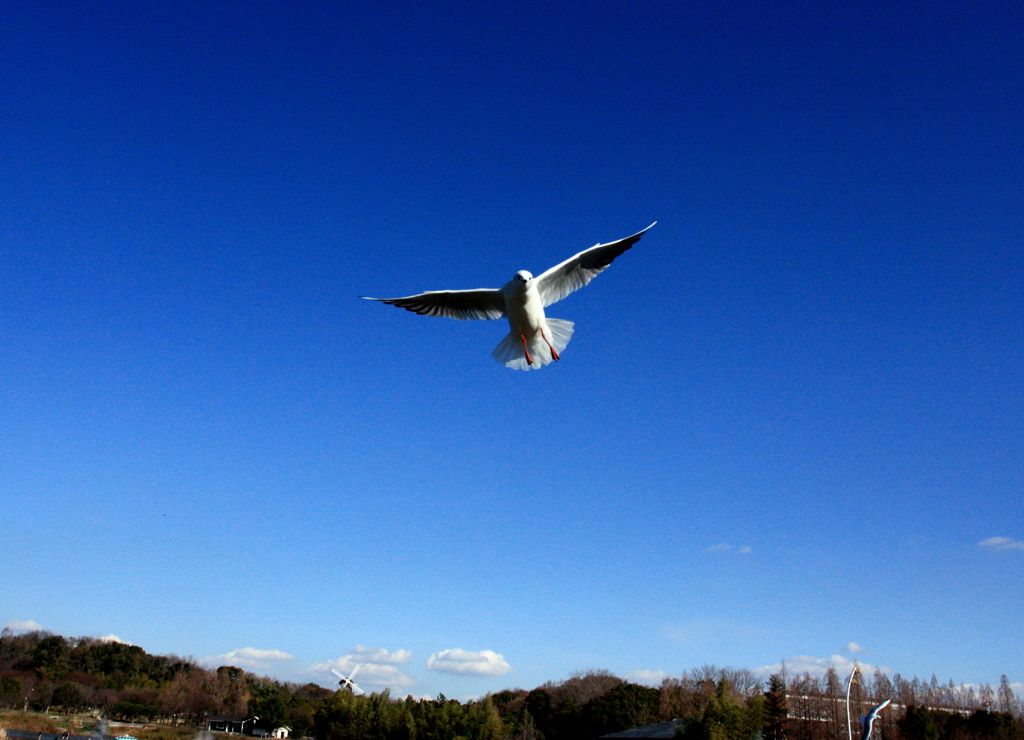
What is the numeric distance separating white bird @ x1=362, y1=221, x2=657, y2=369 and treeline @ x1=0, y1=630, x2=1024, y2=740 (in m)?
25.3

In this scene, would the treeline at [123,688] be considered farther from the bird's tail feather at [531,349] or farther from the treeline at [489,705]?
the bird's tail feather at [531,349]

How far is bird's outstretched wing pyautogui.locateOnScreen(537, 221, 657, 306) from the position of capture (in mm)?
13227

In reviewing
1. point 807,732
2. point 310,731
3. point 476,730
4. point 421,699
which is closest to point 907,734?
point 807,732

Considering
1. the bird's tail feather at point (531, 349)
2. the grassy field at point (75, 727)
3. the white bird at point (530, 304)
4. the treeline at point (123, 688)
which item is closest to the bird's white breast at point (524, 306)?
the white bird at point (530, 304)

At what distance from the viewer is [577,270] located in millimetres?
13781

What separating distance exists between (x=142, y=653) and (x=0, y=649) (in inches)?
598

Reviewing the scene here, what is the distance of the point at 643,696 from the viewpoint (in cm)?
5622

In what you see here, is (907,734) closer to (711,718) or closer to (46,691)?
(711,718)

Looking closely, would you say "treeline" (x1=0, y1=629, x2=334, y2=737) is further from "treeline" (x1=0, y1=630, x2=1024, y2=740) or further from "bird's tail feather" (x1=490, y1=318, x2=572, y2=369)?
"bird's tail feather" (x1=490, y1=318, x2=572, y2=369)

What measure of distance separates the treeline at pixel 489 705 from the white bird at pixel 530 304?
2525 centimetres

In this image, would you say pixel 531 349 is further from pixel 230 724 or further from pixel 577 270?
pixel 230 724

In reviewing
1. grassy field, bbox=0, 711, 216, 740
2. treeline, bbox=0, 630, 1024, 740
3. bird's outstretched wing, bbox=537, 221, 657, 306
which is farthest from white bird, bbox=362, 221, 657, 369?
grassy field, bbox=0, 711, 216, 740

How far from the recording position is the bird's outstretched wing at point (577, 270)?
521 inches

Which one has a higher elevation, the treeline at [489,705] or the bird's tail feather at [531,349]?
the bird's tail feather at [531,349]
